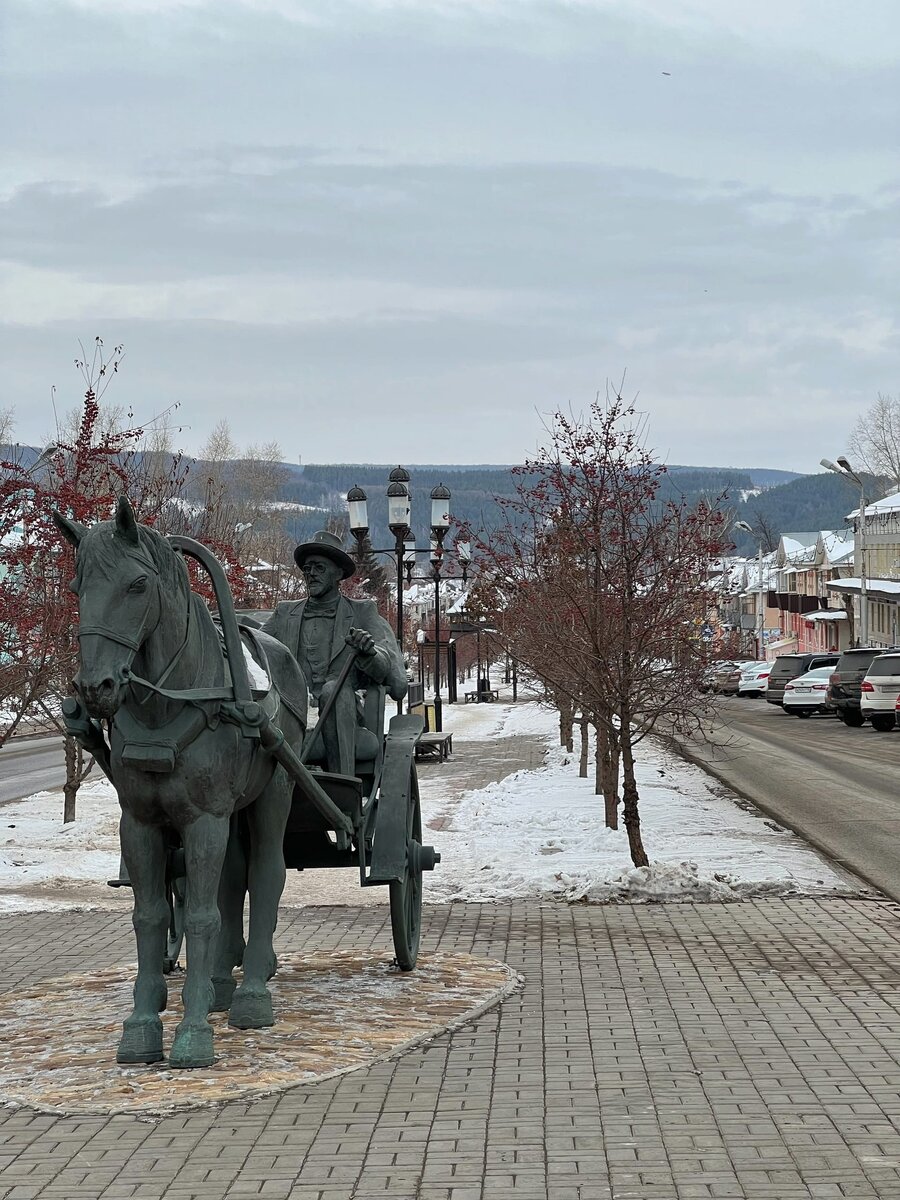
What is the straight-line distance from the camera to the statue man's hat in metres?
8.94

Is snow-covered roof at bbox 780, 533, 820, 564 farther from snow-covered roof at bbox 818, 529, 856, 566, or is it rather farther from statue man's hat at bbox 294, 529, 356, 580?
statue man's hat at bbox 294, 529, 356, 580

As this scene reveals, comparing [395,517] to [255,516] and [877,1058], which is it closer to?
[877,1058]

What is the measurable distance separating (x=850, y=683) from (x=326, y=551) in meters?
33.5

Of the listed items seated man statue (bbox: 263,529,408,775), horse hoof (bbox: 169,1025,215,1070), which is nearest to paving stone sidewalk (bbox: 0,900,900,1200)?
horse hoof (bbox: 169,1025,215,1070)

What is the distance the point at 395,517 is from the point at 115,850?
9797mm

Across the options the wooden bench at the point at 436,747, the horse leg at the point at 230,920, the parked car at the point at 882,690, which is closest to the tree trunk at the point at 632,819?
the horse leg at the point at 230,920

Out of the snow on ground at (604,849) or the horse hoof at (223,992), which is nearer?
the horse hoof at (223,992)

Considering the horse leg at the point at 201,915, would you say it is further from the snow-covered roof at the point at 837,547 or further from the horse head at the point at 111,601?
the snow-covered roof at the point at 837,547

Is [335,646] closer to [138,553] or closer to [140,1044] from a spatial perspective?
[138,553]

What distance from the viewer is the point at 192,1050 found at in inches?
269

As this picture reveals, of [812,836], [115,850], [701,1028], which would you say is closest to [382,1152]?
[701,1028]

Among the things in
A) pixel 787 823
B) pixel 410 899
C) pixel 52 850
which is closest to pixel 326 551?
pixel 410 899

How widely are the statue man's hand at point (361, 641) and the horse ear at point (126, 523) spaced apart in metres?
2.06

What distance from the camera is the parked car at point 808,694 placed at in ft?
151
